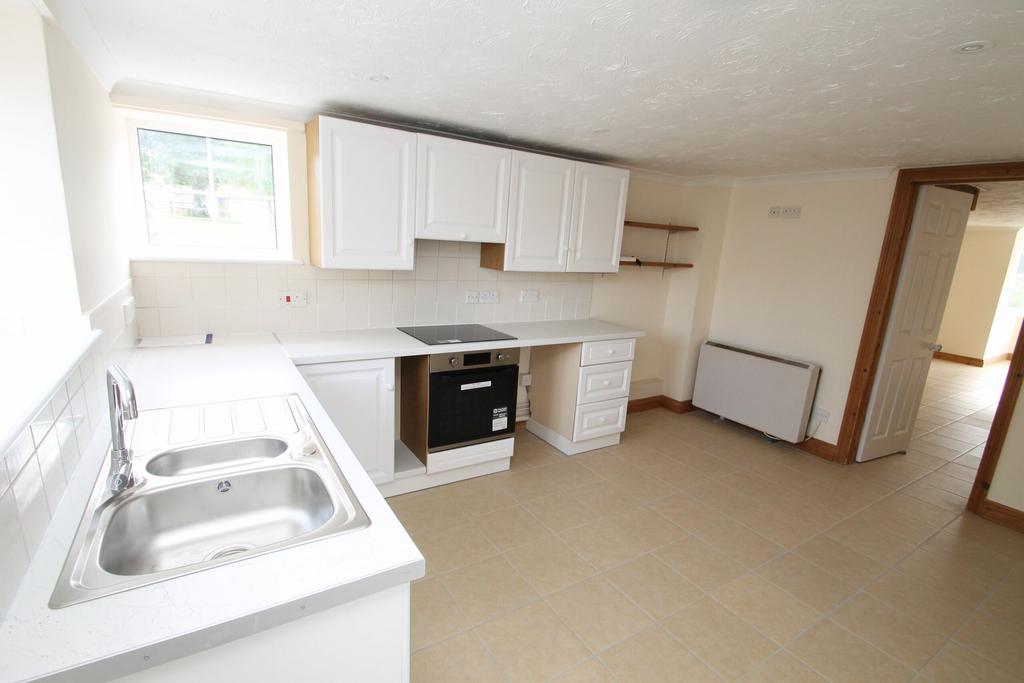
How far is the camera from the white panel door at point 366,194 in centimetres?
239

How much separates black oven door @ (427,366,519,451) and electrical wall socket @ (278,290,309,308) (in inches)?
33.6

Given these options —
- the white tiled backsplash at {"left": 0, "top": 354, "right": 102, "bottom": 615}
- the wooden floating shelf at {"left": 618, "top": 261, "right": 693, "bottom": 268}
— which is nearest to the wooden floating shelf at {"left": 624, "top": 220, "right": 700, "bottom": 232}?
the wooden floating shelf at {"left": 618, "top": 261, "right": 693, "bottom": 268}

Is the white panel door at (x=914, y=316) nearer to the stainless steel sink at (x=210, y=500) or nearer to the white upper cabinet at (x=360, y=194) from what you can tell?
the white upper cabinet at (x=360, y=194)

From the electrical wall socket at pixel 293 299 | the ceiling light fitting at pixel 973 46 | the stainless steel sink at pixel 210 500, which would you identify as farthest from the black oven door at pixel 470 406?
the ceiling light fitting at pixel 973 46

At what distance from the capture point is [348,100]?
2.29 m

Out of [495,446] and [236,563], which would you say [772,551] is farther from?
[236,563]

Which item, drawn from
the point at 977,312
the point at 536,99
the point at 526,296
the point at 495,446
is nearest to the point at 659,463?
the point at 495,446

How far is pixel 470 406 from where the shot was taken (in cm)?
286

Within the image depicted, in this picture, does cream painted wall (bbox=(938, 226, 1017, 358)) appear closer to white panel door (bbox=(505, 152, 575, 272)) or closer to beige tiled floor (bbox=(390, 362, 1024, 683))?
beige tiled floor (bbox=(390, 362, 1024, 683))

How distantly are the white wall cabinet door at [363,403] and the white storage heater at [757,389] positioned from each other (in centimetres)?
286

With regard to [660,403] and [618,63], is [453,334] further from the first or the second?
[660,403]

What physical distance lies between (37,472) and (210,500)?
36 cm

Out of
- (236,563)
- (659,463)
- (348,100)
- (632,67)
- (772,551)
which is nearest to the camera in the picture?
(236,563)

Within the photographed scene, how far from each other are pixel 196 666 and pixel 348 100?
2.28 m
